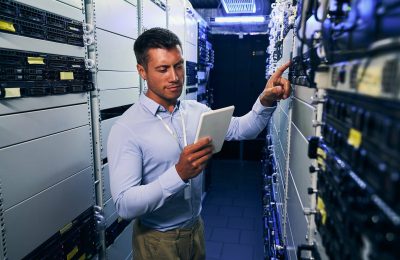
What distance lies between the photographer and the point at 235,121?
2.28 metres

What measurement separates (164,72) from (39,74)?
669 millimetres

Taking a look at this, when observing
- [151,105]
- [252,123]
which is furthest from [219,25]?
[151,105]

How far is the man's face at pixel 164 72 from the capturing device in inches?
69.6

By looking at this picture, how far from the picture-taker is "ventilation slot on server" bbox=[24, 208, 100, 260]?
166 cm

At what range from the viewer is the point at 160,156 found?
68.6 inches

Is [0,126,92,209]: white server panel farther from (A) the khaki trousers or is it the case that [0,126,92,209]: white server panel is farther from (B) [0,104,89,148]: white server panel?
(A) the khaki trousers

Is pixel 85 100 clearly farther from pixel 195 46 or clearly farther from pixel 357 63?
pixel 195 46

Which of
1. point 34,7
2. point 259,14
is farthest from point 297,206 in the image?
point 259,14

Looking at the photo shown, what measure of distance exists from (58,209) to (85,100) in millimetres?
724

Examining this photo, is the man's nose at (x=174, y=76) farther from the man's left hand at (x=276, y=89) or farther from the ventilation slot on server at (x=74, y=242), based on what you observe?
the ventilation slot on server at (x=74, y=242)

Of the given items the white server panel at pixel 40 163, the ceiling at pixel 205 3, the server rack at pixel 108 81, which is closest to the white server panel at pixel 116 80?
the server rack at pixel 108 81

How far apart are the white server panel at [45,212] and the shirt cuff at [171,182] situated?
0.68 meters

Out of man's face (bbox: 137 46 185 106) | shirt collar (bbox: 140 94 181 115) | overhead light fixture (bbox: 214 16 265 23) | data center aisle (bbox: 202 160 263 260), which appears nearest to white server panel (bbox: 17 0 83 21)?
man's face (bbox: 137 46 185 106)

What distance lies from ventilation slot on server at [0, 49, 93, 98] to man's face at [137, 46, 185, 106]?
0.43 m
